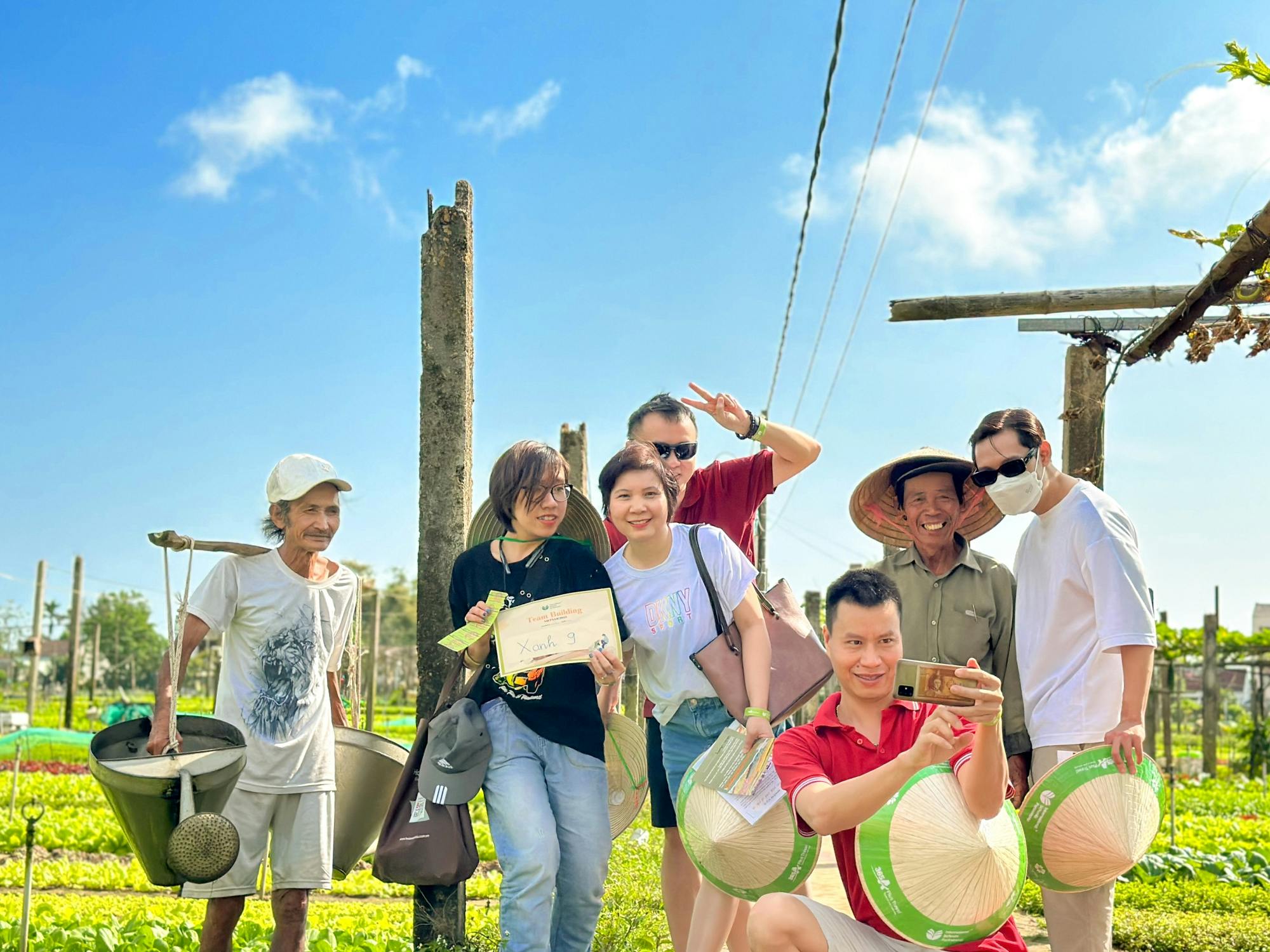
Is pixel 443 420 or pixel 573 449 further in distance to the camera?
pixel 573 449

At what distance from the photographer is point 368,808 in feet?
13.9

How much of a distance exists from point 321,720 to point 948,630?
7.58 feet

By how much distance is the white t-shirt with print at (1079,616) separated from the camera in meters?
3.42

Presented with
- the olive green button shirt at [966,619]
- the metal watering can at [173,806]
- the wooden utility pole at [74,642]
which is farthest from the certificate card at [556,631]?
the wooden utility pole at [74,642]

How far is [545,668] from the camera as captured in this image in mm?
3756

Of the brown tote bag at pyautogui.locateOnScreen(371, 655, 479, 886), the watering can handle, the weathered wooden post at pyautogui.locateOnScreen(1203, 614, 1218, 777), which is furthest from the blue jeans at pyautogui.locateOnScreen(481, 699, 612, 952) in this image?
the weathered wooden post at pyautogui.locateOnScreen(1203, 614, 1218, 777)

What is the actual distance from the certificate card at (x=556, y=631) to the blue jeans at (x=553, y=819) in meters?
0.23

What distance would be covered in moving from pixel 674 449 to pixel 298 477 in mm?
1384

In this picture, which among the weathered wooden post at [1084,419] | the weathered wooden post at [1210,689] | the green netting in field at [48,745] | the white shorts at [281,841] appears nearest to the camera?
the white shorts at [281,841]

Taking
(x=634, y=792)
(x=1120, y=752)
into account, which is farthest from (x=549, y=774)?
(x=1120, y=752)

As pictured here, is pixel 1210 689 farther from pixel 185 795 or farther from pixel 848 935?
pixel 185 795

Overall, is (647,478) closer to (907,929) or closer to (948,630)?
(948,630)

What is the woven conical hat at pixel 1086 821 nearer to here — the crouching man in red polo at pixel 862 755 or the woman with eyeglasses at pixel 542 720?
the crouching man in red polo at pixel 862 755

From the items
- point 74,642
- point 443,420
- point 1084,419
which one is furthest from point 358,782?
point 74,642
